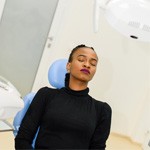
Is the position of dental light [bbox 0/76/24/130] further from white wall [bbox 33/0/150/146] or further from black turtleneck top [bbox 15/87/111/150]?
white wall [bbox 33/0/150/146]

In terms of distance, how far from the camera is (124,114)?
3301 mm

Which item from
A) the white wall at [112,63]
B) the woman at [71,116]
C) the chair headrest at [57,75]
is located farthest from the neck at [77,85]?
the white wall at [112,63]

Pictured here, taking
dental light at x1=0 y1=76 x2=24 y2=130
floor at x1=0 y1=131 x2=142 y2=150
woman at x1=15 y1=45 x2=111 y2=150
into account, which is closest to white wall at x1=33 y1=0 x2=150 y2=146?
floor at x1=0 y1=131 x2=142 y2=150

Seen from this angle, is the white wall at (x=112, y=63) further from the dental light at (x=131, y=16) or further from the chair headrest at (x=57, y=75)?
the dental light at (x=131, y=16)

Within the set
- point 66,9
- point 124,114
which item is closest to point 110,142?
point 124,114

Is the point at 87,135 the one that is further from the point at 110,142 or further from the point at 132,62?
the point at 132,62

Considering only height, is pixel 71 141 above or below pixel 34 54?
below

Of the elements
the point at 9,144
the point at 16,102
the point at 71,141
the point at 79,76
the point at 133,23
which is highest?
the point at 133,23

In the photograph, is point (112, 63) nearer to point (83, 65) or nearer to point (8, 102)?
point (83, 65)

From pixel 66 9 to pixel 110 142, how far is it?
4.73ft

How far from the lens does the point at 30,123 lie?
1.28 metres

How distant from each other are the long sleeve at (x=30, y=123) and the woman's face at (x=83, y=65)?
→ 0.60ft

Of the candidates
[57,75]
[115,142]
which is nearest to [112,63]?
[115,142]

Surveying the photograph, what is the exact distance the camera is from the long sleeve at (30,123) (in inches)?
49.1
